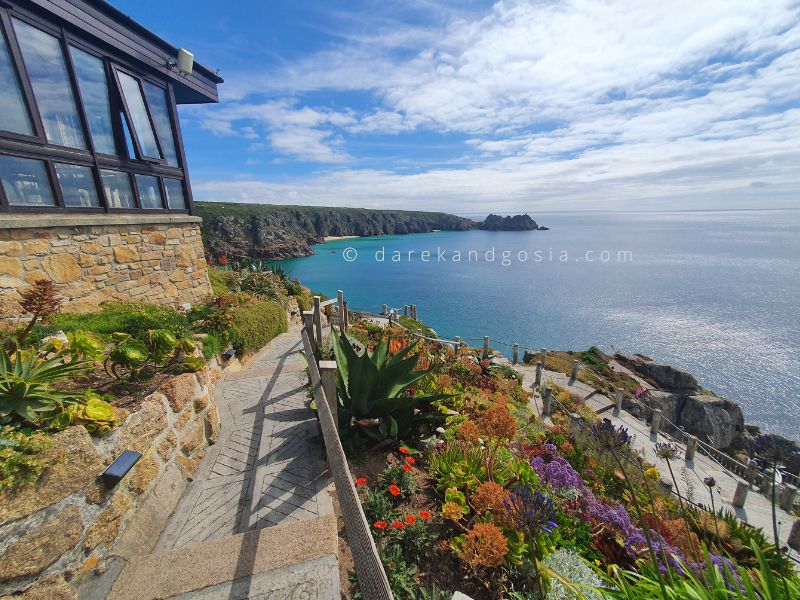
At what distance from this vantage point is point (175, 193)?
840cm

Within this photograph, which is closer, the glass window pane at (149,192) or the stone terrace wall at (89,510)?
the stone terrace wall at (89,510)

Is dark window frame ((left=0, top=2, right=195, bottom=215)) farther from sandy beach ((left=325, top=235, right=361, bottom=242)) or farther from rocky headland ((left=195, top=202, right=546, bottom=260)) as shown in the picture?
sandy beach ((left=325, top=235, right=361, bottom=242))

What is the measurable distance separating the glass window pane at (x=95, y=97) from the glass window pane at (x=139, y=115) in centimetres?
36

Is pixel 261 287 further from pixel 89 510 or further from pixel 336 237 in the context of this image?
pixel 336 237

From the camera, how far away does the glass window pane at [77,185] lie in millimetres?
5754

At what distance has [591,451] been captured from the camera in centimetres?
494

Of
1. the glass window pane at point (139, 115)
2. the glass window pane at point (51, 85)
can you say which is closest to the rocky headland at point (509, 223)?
the glass window pane at point (139, 115)

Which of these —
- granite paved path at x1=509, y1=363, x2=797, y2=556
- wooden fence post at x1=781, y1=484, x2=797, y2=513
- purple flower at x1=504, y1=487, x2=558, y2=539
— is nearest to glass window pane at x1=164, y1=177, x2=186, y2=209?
purple flower at x1=504, y1=487, x2=558, y2=539

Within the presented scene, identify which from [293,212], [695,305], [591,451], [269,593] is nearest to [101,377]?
[269,593]

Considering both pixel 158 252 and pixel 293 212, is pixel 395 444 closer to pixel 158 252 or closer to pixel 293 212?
pixel 158 252

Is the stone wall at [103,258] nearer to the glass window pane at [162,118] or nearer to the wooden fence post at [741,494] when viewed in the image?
the glass window pane at [162,118]

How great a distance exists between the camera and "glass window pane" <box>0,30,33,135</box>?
484cm

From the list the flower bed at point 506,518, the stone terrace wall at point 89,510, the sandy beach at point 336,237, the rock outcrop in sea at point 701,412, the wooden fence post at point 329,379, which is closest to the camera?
the stone terrace wall at point 89,510

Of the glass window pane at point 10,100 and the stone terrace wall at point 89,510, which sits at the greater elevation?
the glass window pane at point 10,100
